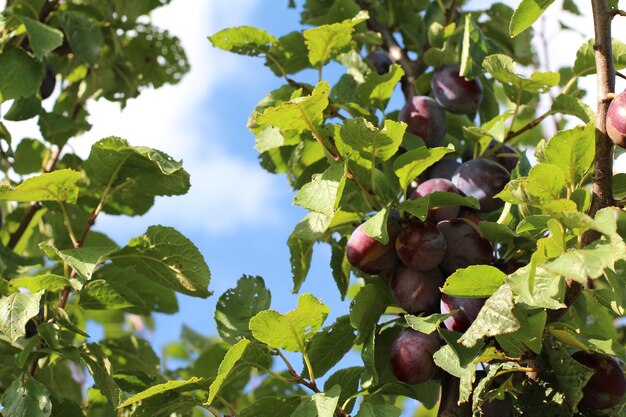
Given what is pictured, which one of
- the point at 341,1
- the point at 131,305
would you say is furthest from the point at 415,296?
the point at 341,1

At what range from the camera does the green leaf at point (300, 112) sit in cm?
104

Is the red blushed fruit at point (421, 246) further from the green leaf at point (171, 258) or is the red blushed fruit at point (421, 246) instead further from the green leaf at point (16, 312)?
the green leaf at point (16, 312)

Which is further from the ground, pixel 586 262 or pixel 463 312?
pixel 586 262

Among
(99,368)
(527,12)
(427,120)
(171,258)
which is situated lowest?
(99,368)

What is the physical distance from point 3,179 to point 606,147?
1.26 meters

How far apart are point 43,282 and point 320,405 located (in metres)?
0.49

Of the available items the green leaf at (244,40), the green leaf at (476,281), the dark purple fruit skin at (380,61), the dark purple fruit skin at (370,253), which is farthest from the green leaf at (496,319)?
the dark purple fruit skin at (380,61)

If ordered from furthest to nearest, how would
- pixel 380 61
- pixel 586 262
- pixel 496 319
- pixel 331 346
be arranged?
1. pixel 380 61
2. pixel 331 346
3. pixel 496 319
4. pixel 586 262

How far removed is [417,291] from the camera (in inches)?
44.7

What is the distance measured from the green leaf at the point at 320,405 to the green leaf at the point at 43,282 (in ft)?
1.44

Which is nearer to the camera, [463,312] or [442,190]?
[463,312]

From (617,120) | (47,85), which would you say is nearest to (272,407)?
(617,120)

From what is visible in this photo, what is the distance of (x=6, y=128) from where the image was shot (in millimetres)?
1558

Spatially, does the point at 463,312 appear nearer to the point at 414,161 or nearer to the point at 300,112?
the point at 414,161
